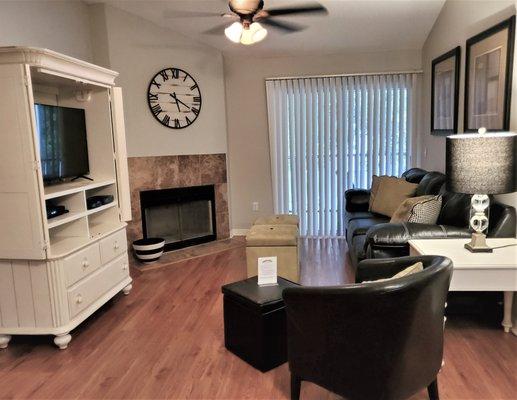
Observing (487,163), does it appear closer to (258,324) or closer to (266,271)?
(266,271)

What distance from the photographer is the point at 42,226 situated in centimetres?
249

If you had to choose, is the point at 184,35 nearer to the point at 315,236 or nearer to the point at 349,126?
the point at 349,126

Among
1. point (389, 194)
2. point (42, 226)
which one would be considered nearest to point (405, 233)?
point (389, 194)

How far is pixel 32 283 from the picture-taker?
258 cm

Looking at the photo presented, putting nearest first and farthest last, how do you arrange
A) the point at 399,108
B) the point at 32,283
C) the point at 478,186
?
the point at 478,186, the point at 32,283, the point at 399,108

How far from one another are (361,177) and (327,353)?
3.74 metres

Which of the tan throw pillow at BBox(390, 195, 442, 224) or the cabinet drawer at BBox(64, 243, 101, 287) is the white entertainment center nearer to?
the cabinet drawer at BBox(64, 243, 101, 287)

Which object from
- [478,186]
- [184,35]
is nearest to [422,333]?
[478,186]

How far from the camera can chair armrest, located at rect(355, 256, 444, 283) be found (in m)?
2.07

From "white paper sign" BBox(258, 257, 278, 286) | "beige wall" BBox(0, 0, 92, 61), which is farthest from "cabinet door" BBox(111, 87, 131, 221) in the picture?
"white paper sign" BBox(258, 257, 278, 286)

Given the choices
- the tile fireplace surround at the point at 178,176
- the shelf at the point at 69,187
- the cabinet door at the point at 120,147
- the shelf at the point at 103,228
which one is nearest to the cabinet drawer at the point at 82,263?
the shelf at the point at 103,228

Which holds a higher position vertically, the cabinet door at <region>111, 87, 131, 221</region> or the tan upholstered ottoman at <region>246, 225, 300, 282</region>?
the cabinet door at <region>111, 87, 131, 221</region>

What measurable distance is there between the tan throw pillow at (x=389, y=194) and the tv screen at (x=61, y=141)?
2784 millimetres

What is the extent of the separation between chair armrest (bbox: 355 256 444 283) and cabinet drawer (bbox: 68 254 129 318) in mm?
1816
